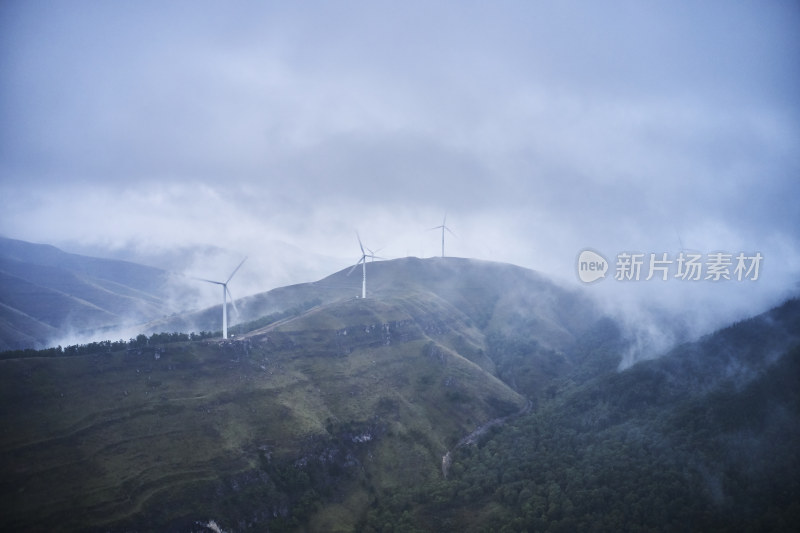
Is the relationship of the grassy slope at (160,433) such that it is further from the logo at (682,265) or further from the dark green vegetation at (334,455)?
the logo at (682,265)

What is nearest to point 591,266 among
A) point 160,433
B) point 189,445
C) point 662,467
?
point 662,467

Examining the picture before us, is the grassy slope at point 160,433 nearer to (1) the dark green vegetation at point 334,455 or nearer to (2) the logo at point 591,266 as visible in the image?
(1) the dark green vegetation at point 334,455

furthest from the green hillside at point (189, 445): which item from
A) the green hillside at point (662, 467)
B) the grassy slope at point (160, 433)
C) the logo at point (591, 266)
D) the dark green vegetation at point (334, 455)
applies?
the logo at point (591, 266)

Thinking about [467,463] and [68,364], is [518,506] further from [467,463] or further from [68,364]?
[68,364]

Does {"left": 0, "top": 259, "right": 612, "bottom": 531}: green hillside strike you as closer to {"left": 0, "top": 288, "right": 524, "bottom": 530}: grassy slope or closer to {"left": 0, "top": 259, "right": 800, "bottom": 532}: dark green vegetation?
{"left": 0, "top": 288, "right": 524, "bottom": 530}: grassy slope

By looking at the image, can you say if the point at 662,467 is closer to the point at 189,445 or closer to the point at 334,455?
the point at 334,455

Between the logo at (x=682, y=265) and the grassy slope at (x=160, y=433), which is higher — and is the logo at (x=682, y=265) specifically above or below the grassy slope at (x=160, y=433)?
above

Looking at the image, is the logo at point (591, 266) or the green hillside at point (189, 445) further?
the logo at point (591, 266)

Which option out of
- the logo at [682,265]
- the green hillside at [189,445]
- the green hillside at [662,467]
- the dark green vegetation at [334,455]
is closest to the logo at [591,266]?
the logo at [682,265]
